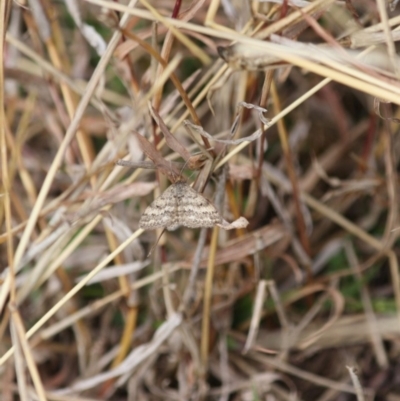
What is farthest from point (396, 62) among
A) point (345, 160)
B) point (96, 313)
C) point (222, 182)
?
point (96, 313)

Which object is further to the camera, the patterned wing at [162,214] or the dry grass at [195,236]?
the dry grass at [195,236]

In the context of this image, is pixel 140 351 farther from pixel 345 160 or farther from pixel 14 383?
pixel 345 160

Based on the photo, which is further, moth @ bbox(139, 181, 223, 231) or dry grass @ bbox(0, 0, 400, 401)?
dry grass @ bbox(0, 0, 400, 401)

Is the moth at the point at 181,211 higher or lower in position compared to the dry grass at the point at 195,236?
higher

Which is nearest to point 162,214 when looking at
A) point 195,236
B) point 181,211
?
point 181,211

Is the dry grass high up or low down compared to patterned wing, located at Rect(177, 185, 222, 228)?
down
